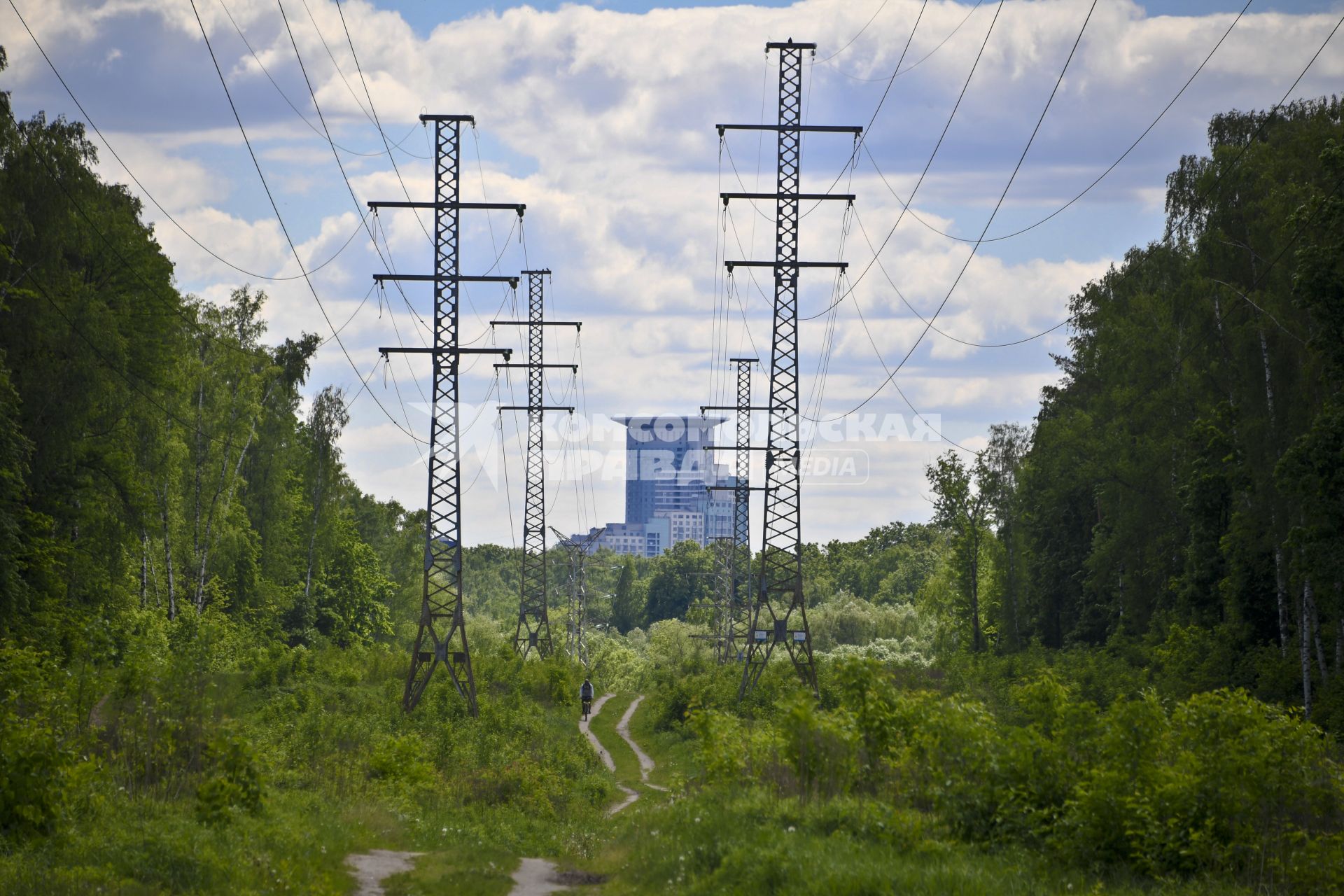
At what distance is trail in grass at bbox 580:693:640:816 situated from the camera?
25.5 m

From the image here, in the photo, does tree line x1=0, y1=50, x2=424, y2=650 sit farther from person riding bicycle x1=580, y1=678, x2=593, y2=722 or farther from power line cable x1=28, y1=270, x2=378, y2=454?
person riding bicycle x1=580, y1=678, x2=593, y2=722

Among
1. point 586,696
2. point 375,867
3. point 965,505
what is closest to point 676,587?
point 965,505

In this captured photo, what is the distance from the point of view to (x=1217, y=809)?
1270 centimetres

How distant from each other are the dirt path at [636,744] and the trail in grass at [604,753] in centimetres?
72

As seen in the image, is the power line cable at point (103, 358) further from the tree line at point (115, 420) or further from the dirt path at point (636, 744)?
the dirt path at point (636, 744)

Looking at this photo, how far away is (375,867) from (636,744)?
2303cm

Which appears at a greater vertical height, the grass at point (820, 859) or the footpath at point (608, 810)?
the grass at point (820, 859)

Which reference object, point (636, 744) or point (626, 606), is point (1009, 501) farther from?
point (626, 606)

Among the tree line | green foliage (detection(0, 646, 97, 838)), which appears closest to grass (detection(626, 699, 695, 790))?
green foliage (detection(0, 646, 97, 838))

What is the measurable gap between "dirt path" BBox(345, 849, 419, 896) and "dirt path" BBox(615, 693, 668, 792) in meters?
12.0

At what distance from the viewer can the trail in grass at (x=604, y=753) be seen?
25.5m

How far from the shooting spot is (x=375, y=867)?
49.9 ft

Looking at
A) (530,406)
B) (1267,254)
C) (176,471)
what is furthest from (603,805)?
(530,406)

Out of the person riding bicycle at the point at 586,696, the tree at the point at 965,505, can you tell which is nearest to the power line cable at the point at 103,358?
the person riding bicycle at the point at 586,696
